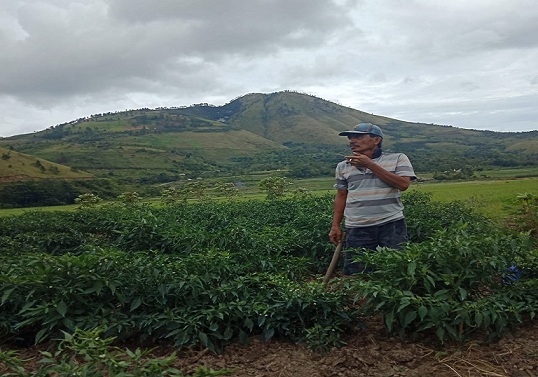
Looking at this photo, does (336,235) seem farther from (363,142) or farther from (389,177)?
(363,142)

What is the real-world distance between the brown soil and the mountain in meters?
52.8

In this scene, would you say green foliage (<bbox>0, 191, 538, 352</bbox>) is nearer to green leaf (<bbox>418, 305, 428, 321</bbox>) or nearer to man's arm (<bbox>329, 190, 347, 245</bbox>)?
green leaf (<bbox>418, 305, 428, 321</bbox>)

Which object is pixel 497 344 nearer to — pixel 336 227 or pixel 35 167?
pixel 336 227

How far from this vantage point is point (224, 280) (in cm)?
407

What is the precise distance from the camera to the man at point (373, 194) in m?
4.36

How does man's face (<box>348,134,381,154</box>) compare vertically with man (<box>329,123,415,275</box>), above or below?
above

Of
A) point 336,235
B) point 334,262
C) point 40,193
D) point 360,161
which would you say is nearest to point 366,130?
point 360,161

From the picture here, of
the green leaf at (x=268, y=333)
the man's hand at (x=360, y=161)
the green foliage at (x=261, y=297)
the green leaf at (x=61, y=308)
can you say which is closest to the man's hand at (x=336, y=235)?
the man's hand at (x=360, y=161)

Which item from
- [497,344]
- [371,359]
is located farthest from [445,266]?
[371,359]

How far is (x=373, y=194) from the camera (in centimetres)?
440

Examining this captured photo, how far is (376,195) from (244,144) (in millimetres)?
120696

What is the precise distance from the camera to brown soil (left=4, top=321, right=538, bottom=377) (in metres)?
2.86

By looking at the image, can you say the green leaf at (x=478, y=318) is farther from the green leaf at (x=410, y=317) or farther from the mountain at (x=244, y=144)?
the mountain at (x=244, y=144)

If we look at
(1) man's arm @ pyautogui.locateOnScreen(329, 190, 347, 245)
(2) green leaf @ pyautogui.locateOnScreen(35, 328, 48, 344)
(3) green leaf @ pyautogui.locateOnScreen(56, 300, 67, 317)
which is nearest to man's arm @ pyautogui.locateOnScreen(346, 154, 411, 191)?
(1) man's arm @ pyautogui.locateOnScreen(329, 190, 347, 245)
